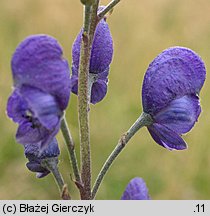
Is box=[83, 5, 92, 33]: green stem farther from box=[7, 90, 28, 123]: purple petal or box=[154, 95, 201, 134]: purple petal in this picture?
box=[154, 95, 201, 134]: purple petal

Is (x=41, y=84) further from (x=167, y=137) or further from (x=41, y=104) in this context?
(x=167, y=137)

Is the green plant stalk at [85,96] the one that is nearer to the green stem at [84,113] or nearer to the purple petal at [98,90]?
the green stem at [84,113]

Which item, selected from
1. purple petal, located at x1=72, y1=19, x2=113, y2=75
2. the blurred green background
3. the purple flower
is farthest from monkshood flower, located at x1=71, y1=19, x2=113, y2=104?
the blurred green background

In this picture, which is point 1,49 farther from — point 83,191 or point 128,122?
point 83,191

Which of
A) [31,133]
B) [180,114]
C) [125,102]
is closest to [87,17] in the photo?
[31,133]

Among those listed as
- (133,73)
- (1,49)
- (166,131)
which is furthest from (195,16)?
(166,131)

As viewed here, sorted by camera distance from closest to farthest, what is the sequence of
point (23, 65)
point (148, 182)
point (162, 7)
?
point (23, 65)
point (148, 182)
point (162, 7)

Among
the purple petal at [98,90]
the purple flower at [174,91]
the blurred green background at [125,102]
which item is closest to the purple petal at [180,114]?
the purple flower at [174,91]
